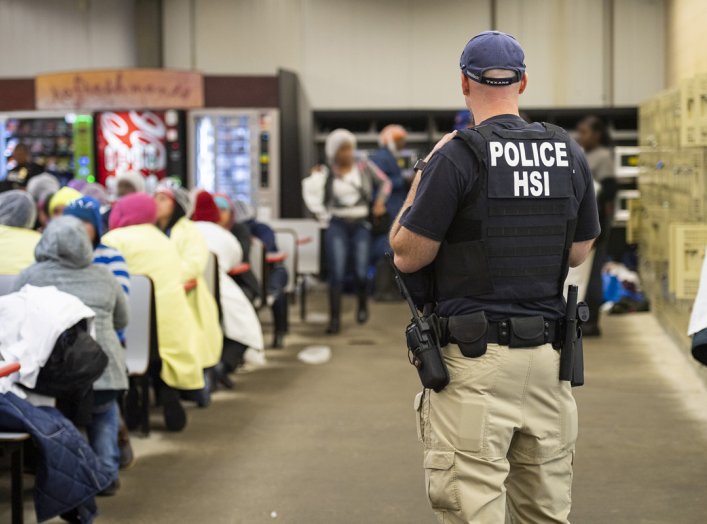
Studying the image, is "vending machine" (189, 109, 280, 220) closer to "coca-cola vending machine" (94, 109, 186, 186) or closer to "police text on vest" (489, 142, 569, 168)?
"coca-cola vending machine" (94, 109, 186, 186)

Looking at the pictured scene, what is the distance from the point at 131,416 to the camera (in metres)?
6.00

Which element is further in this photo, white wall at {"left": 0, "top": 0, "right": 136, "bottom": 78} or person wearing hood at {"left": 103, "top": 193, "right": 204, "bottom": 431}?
white wall at {"left": 0, "top": 0, "right": 136, "bottom": 78}

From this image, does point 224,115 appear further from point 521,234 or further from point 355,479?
point 521,234

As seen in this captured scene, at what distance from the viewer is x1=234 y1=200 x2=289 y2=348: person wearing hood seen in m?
8.84

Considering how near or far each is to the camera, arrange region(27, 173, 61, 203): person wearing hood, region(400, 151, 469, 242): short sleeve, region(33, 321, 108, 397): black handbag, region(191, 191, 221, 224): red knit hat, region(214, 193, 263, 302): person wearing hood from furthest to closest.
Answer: region(27, 173, 61, 203): person wearing hood → region(214, 193, 263, 302): person wearing hood → region(191, 191, 221, 224): red knit hat → region(33, 321, 108, 397): black handbag → region(400, 151, 469, 242): short sleeve

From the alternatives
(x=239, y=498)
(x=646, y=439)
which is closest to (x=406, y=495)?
(x=239, y=498)

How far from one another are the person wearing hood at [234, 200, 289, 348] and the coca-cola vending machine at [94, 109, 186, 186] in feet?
13.7

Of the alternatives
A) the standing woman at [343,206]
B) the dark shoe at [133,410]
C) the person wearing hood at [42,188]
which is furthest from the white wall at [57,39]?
the dark shoe at [133,410]

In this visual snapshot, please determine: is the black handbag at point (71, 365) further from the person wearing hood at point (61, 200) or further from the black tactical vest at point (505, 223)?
the person wearing hood at point (61, 200)

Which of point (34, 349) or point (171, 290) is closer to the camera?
point (34, 349)

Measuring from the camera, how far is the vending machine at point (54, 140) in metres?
13.1

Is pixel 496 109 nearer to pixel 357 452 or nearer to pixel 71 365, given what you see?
pixel 71 365

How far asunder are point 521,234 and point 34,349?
6.48 feet

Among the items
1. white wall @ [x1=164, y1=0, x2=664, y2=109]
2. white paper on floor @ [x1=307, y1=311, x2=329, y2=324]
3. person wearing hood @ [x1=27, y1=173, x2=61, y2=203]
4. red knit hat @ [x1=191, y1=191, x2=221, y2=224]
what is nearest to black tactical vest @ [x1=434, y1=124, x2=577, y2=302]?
red knit hat @ [x1=191, y1=191, x2=221, y2=224]
